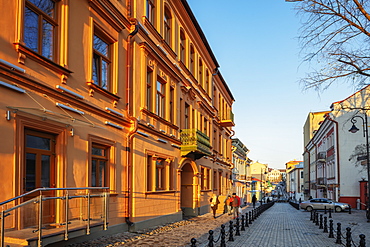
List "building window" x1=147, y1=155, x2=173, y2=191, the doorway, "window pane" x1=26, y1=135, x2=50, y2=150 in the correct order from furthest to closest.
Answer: the doorway < "building window" x1=147, y1=155, x2=173, y2=191 < "window pane" x1=26, y1=135, x2=50, y2=150

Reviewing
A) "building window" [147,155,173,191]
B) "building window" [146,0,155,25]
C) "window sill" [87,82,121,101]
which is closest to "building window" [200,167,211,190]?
"building window" [147,155,173,191]

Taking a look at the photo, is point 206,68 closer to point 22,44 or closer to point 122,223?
point 122,223

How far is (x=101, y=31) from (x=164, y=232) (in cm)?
817

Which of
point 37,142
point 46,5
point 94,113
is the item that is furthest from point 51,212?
point 46,5

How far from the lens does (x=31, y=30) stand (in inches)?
352

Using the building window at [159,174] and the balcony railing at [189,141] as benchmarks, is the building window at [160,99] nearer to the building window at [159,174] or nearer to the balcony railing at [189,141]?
the building window at [159,174]

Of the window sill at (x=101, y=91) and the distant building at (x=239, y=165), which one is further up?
the window sill at (x=101, y=91)

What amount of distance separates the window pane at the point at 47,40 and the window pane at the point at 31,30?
310 millimetres

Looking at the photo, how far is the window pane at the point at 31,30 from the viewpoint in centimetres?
879

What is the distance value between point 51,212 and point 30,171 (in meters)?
1.67

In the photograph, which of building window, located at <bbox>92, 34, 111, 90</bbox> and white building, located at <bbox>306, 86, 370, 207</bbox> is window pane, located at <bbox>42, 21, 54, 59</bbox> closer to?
building window, located at <bbox>92, 34, 111, 90</bbox>

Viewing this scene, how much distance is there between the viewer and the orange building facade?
26.3 ft

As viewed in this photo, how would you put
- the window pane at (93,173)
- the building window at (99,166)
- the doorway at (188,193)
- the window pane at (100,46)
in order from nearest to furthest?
the window pane at (93,173), the building window at (99,166), the window pane at (100,46), the doorway at (188,193)

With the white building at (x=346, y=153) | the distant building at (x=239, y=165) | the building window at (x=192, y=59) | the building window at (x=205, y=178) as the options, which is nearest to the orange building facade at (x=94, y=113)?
the building window at (x=192, y=59)
